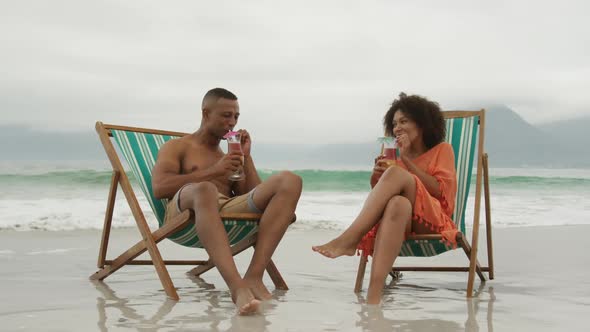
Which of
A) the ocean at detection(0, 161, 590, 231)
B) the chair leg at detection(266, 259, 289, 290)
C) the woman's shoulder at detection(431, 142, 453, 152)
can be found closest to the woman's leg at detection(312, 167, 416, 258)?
the woman's shoulder at detection(431, 142, 453, 152)

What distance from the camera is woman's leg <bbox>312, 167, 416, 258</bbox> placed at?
329 cm

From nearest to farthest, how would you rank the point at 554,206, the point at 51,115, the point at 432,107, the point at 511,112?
the point at 432,107
the point at 554,206
the point at 51,115
the point at 511,112

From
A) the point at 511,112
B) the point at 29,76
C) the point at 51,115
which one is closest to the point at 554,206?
the point at 29,76

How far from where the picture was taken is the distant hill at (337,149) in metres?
19.5

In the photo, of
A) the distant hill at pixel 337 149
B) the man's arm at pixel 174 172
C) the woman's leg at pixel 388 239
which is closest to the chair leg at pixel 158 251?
the man's arm at pixel 174 172

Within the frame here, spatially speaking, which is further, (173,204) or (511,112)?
(511,112)

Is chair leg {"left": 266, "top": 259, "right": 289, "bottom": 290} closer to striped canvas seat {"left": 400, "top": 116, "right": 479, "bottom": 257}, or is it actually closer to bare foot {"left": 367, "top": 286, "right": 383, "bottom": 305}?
bare foot {"left": 367, "top": 286, "right": 383, "bottom": 305}

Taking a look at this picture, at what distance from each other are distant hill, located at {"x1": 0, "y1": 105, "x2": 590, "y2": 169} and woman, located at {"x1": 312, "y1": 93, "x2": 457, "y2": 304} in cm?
138

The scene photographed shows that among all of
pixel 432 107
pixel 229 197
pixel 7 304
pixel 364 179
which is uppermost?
pixel 432 107

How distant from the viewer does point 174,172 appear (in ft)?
12.0

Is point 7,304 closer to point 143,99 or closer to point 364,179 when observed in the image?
point 364,179

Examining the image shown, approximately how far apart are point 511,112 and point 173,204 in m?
55.2

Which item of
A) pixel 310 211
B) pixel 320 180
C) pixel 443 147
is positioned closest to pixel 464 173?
pixel 443 147

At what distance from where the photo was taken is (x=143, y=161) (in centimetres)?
404
